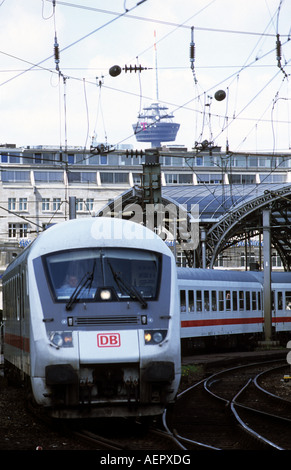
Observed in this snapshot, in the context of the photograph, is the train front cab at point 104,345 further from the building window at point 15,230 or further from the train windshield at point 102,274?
the building window at point 15,230

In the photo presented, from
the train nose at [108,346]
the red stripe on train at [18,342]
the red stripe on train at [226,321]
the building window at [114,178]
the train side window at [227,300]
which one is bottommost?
the red stripe on train at [226,321]

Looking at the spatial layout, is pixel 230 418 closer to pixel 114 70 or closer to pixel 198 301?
pixel 114 70

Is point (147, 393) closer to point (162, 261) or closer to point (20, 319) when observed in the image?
point (162, 261)

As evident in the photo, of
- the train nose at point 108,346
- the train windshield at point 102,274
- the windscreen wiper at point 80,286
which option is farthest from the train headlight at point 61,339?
the train windshield at point 102,274

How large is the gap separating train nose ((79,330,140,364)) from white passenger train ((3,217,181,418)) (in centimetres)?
1

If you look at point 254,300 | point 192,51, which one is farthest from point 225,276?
point 192,51

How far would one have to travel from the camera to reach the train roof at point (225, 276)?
3109 centimetres

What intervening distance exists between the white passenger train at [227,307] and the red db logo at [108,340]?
701 inches

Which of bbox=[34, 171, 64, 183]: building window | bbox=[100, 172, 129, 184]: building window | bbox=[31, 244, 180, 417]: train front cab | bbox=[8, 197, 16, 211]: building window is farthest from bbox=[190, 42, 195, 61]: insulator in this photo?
bbox=[100, 172, 129, 184]: building window

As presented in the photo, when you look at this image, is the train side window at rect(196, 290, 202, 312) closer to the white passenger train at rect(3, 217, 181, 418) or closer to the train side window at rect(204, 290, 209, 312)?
the train side window at rect(204, 290, 209, 312)

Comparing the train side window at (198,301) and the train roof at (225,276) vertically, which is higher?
the train roof at (225,276)

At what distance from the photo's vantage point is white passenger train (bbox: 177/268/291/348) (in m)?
31.2
